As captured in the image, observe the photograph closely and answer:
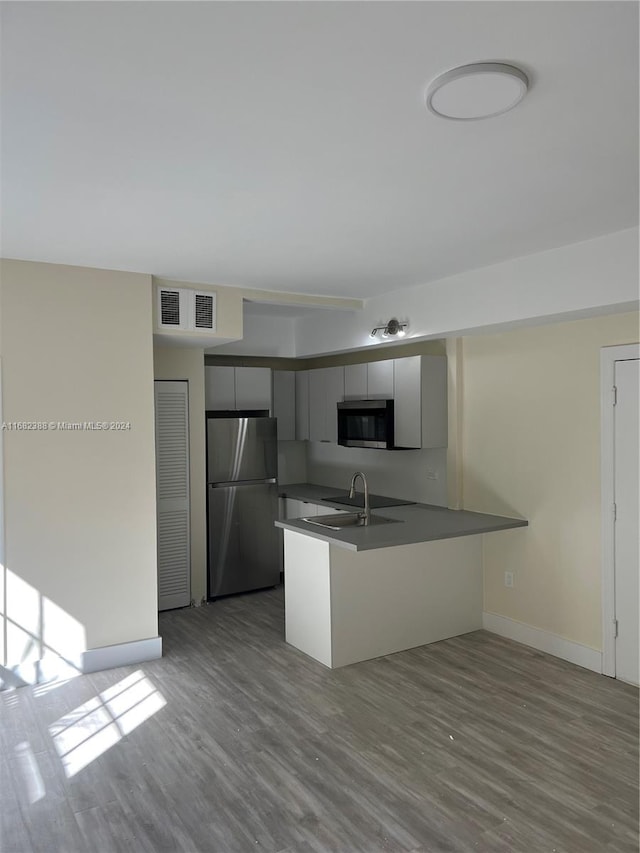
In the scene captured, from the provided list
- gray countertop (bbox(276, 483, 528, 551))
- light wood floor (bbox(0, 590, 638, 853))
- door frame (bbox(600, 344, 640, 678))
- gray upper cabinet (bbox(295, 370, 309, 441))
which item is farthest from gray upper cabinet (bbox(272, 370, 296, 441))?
door frame (bbox(600, 344, 640, 678))

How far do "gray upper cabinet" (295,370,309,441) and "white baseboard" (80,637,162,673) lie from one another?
109 inches

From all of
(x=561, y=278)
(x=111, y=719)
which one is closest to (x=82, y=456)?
(x=111, y=719)

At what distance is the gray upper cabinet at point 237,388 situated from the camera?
579cm

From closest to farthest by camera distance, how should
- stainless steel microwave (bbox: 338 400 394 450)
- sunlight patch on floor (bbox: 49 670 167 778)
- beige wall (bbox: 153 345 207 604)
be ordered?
1. sunlight patch on floor (bbox: 49 670 167 778)
2. stainless steel microwave (bbox: 338 400 394 450)
3. beige wall (bbox: 153 345 207 604)

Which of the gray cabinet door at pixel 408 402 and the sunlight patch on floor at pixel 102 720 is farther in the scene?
the gray cabinet door at pixel 408 402

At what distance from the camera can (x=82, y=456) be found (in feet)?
13.4

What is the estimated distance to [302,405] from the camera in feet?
21.5

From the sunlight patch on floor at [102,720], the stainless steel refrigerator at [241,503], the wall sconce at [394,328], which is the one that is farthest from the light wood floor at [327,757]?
the wall sconce at [394,328]

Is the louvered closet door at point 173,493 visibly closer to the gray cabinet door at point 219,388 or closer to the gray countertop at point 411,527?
the gray cabinet door at point 219,388

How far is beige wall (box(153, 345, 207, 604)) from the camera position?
5.43 m

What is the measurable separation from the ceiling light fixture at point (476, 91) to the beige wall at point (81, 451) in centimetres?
276

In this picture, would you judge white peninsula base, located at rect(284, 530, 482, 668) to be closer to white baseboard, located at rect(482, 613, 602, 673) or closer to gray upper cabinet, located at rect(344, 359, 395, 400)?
white baseboard, located at rect(482, 613, 602, 673)

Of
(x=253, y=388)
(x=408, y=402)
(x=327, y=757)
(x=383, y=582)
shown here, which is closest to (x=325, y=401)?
(x=253, y=388)

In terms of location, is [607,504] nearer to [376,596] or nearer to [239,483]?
[376,596]
